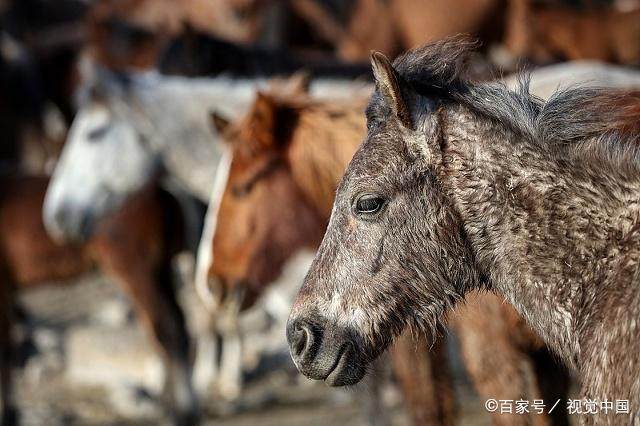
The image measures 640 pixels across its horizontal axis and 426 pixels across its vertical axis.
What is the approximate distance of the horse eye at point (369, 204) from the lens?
2646 millimetres

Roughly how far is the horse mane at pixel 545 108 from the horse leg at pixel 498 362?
1279 millimetres

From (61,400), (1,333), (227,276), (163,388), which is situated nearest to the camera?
(227,276)

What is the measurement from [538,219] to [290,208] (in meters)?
2.04

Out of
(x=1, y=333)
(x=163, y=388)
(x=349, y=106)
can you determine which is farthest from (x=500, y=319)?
(x=1, y=333)

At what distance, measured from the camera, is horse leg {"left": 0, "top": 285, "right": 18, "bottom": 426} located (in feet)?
22.3

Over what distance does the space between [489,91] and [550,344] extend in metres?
0.61

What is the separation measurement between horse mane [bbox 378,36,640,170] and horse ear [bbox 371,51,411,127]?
6 centimetres

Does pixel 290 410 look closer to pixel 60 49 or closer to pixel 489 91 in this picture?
pixel 489 91

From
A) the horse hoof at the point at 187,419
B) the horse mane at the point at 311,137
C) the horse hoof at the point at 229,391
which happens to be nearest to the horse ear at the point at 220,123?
the horse mane at the point at 311,137

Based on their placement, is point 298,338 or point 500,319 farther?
point 500,319

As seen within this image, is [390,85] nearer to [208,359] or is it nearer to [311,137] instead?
[311,137]

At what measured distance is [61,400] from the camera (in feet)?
24.9

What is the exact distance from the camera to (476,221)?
2.57 meters

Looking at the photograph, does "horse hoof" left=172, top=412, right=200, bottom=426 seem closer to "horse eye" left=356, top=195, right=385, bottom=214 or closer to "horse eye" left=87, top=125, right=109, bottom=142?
"horse eye" left=87, top=125, right=109, bottom=142
